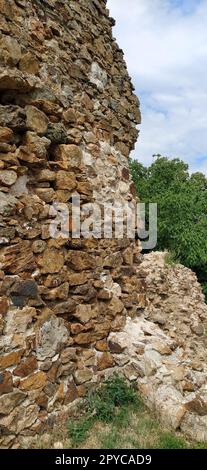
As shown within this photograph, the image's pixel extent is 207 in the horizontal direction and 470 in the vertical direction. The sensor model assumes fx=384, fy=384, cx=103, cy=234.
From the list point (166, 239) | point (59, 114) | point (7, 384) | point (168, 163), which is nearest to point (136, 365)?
point (7, 384)

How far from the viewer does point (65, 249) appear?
11.6ft

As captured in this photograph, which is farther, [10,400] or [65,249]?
[65,249]

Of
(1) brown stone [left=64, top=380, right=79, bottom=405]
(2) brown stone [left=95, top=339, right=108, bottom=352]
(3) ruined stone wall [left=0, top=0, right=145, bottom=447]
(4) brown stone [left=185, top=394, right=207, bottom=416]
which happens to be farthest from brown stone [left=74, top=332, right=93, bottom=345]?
(4) brown stone [left=185, top=394, right=207, bottom=416]

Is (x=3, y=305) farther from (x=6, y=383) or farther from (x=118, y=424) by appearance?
(x=118, y=424)

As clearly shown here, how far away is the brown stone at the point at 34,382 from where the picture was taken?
2.93m

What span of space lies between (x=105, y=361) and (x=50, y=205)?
161 cm

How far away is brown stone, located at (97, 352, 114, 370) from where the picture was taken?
3690mm

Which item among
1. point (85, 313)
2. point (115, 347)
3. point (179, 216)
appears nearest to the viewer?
point (85, 313)

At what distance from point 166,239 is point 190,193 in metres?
2.93

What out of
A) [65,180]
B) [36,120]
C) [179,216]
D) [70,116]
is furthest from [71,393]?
[179,216]

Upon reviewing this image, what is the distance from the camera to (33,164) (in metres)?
3.26

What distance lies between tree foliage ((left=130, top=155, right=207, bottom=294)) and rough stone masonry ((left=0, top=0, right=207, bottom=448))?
889 centimetres

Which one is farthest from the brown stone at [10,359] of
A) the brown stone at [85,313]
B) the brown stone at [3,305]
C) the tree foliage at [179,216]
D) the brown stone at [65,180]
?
the tree foliage at [179,216]
